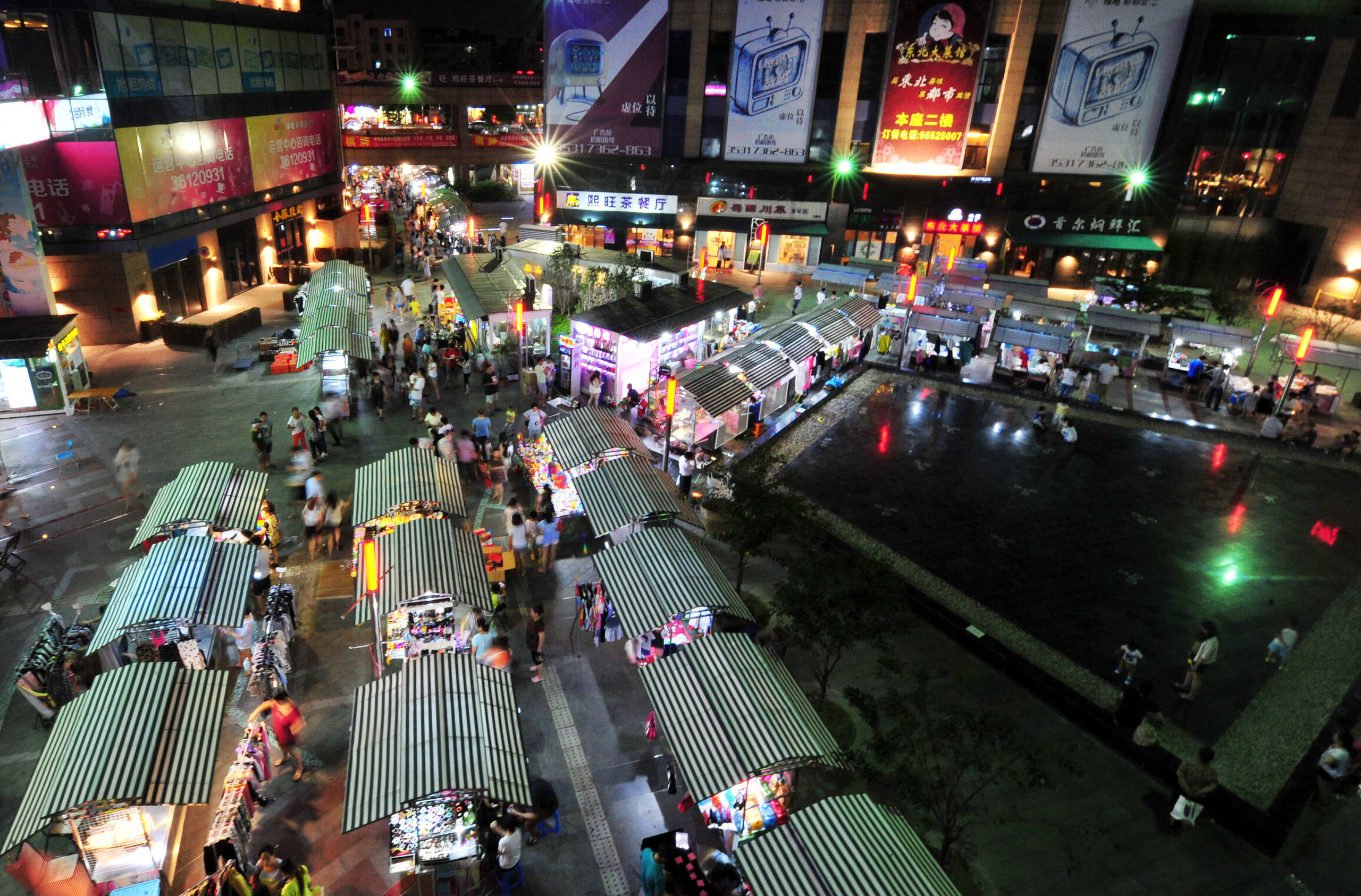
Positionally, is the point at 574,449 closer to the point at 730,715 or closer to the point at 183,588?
the point at 183,588

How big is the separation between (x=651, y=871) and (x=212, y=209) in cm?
3201

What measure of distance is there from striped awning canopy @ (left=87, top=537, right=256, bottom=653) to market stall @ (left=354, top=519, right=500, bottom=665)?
177 centimetres

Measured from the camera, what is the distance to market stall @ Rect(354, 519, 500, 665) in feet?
38.7

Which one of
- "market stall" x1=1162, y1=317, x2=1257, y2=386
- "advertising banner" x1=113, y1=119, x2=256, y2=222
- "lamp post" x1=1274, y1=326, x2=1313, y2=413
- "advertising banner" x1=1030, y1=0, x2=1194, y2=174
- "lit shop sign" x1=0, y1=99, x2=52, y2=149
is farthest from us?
"advertising banner" x1=1030, y1=0, x2=1194, y2=174

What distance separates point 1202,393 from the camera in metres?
26.4

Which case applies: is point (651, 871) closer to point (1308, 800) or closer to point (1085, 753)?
point (1085, 753)

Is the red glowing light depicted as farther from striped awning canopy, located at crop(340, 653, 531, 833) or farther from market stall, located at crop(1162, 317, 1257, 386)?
striped awning canopy, located at crop(340, 653, 531, 833)

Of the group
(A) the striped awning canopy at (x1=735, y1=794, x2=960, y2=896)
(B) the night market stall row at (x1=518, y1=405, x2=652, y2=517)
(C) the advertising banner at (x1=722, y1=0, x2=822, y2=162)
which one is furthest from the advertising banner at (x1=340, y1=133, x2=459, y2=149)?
(A) the striped awning canopy at (x1=735, y1=794, x2=960, y2=896)

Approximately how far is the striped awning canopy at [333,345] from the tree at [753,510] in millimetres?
13067

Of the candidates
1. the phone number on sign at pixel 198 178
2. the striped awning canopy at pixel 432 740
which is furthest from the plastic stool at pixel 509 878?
the phone number on sign at pixel 198 178

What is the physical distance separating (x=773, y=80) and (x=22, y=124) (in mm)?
30239

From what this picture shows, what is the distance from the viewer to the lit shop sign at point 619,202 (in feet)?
136

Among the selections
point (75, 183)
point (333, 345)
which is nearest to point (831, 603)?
point (333, 345)

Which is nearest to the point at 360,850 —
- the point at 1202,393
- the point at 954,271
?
the point at 1202,393
